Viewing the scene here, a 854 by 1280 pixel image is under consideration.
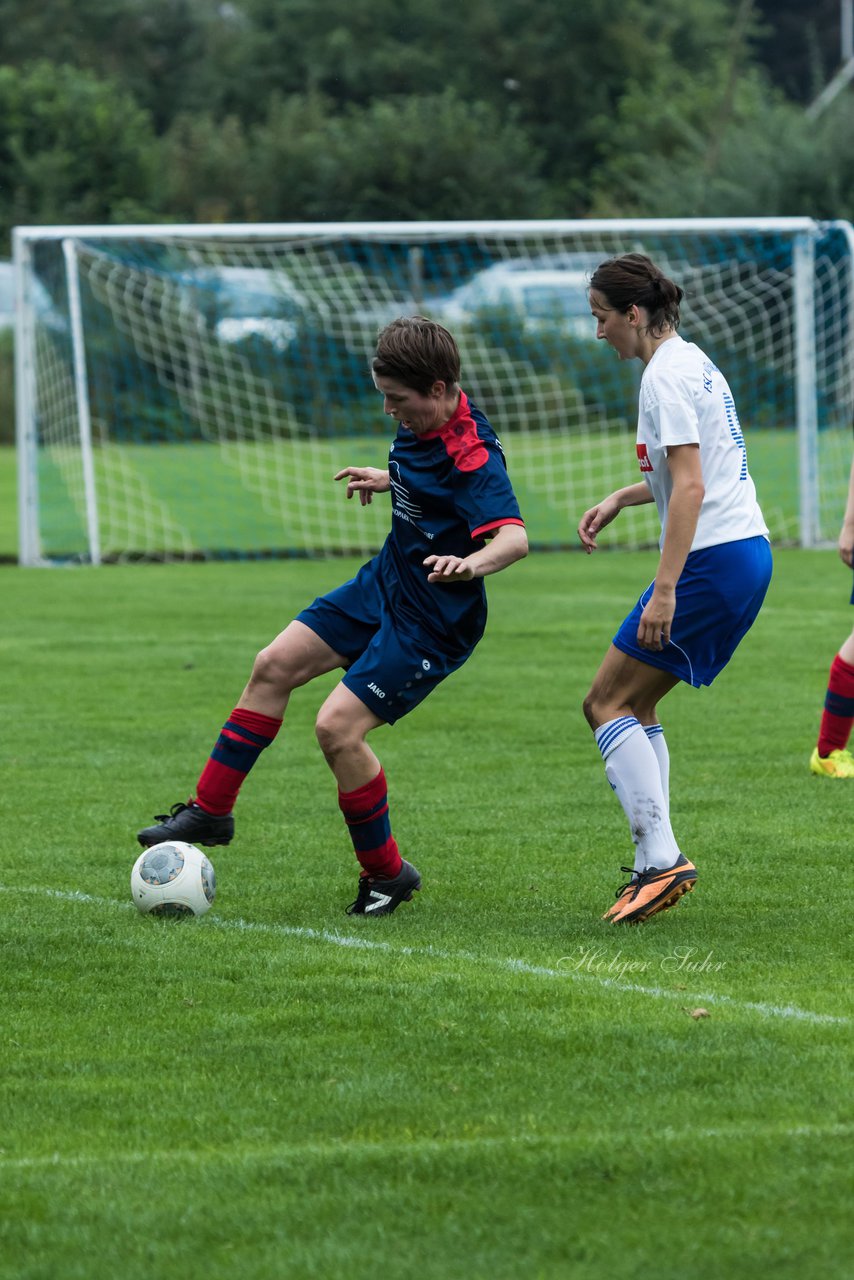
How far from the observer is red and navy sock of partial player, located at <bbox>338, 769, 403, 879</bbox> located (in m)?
5.34

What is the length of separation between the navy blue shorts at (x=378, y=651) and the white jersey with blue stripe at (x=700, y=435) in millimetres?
793

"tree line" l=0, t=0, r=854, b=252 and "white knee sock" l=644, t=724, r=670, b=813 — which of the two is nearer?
"white knee sock" l=644, t=724, r=670, b=813

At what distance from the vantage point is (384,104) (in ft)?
156

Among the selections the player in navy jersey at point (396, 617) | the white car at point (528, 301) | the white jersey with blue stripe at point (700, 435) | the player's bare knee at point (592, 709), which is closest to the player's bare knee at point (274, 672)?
the player in navy jersey at point (396, 617)

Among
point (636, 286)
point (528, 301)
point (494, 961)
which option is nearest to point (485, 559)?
point (636, 286)

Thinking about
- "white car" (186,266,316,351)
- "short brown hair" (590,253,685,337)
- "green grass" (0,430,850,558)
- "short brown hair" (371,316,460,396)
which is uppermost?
"short brown hair" (590,253,685,337)

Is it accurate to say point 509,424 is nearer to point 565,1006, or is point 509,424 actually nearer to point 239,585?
point 239,585

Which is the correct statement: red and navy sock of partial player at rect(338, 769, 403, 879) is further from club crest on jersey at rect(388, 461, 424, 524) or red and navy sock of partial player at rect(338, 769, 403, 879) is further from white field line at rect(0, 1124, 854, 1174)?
white field line at rect(0, 1124, 854, 1174)

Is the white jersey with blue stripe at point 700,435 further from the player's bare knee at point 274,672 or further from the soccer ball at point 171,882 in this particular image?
the soccer ball at point 171,882

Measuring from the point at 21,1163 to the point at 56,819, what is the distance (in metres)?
3.46

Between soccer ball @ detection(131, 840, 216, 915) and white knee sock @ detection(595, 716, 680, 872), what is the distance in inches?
47.2

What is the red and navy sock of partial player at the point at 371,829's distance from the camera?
534 cm

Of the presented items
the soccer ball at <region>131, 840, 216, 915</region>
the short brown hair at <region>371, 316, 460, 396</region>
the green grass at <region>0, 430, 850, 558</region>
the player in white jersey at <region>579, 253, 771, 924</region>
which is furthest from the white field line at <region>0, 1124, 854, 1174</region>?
the green grass at <region>0, 430, 850, 558</region>

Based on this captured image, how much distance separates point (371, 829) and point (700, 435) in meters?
1.46
